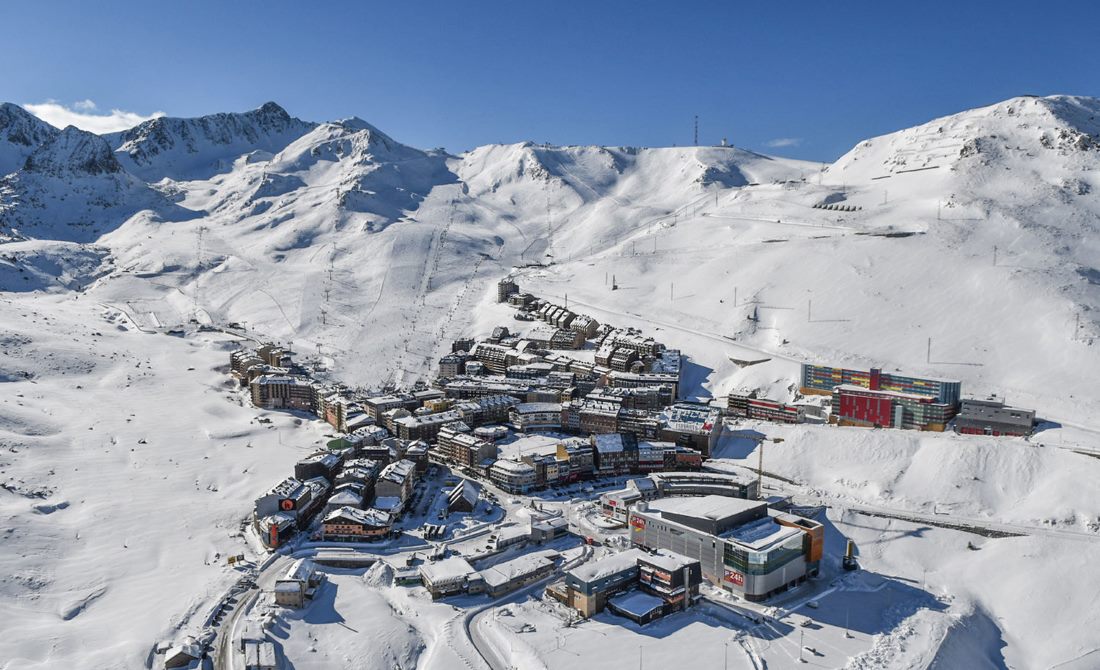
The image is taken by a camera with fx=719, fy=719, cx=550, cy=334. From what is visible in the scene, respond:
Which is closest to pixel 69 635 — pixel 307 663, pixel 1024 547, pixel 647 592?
pixel 307 663

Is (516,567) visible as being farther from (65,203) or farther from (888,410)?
(65,203)

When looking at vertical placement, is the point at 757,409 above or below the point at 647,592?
above

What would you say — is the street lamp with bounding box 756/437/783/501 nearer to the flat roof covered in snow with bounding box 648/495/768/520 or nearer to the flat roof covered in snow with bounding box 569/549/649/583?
the flat roof covered in snow with bounding box 648/495/768/520

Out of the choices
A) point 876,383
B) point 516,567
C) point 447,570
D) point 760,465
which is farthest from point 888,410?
point 447,570

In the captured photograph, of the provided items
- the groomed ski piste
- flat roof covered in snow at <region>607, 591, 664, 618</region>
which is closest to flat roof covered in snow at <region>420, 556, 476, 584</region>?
the groomed ski piste

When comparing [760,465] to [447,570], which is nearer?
[447,570]

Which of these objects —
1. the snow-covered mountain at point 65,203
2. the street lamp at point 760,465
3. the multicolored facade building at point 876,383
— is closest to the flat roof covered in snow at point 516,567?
the street lamp at point 760,465

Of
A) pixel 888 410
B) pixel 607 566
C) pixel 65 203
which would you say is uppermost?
pixel 65 203

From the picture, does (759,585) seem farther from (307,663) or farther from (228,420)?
(228,420)
